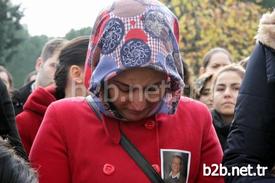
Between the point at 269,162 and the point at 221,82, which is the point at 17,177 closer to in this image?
the point at 269,162

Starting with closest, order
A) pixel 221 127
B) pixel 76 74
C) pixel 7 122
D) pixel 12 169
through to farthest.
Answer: pixel 12 169 → pixel 7 122 → pixel 76 74 → pixel 221 127

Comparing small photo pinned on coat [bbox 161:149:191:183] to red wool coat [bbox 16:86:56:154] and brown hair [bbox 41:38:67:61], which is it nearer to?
red wool coat [bbox 16:86:56:154]

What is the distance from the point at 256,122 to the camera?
2.52 m

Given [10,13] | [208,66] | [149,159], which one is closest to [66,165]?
[149,159]

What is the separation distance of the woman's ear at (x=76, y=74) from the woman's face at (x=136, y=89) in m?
1.54

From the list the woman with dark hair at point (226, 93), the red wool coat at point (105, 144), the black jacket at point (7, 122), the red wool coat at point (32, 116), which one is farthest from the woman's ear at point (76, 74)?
the red wool coat at point (105, 144)

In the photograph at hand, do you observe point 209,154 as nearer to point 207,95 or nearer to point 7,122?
point 7,122

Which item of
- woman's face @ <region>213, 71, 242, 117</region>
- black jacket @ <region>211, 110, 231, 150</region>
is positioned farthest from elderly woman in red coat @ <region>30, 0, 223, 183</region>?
woman's face @ <region>213, 71, 242, 117</region>

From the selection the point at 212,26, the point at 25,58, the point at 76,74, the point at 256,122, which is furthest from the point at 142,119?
the point at 25,58

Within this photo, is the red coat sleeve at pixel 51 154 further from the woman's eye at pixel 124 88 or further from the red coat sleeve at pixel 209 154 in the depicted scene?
the red coat sleeve at pixel 209 154

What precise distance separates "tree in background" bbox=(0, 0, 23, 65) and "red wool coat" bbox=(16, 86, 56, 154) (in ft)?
80.9

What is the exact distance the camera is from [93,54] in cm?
258

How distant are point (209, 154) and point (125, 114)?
0.39 metres

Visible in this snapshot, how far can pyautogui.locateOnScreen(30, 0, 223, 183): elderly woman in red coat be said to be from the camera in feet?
8.21
